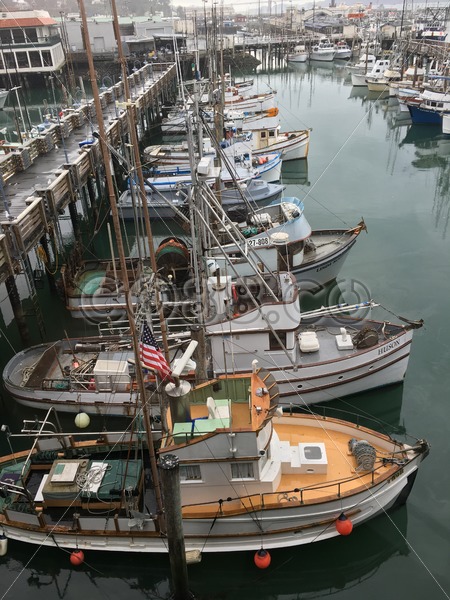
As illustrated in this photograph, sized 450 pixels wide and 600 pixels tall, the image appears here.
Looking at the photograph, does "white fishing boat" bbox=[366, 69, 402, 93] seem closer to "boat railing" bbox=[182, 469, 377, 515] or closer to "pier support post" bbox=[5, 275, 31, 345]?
"pier support post" bbox=[5, 275, 31, 345]

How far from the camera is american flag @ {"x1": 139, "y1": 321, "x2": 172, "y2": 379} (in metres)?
11.4

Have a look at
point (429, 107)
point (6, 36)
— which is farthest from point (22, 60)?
point (429, 107)

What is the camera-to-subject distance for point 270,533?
40.0ft

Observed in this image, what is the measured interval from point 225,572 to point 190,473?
272 centimetres

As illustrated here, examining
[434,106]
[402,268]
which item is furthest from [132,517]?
[434,106]

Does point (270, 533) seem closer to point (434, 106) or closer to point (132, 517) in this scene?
point (132, 517)

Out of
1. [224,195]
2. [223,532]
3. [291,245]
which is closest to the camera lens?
[223,532]

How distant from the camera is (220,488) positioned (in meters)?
12.2

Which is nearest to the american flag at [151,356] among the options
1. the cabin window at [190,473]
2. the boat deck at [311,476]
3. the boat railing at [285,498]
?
the boat deck at [311,476]

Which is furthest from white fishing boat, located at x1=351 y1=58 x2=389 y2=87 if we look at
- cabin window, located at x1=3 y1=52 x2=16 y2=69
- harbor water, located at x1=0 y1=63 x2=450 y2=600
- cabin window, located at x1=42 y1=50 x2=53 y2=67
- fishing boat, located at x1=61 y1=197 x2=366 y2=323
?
fishing boat, located at x1=61 y1=197 x2=366 y2=323

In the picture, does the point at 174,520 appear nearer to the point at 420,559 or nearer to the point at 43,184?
the point at 420,559

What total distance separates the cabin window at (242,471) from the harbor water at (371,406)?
2.25 meters

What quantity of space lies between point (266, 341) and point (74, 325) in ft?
33.4

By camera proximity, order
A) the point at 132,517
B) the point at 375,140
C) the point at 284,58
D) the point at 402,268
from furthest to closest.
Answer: the point at 284,58 < the point at 375,140 < the point at 402,268 < the point at 132,517
